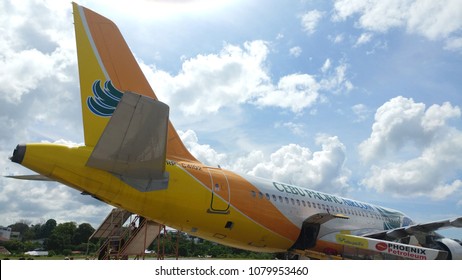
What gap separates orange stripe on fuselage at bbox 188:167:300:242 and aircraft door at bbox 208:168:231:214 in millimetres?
170

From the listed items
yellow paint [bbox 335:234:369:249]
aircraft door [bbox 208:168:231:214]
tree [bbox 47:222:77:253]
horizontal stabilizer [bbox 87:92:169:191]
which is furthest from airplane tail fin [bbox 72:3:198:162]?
tree [bbox 47:222:77:253]

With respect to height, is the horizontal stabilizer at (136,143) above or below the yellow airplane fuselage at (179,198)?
above

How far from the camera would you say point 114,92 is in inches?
436

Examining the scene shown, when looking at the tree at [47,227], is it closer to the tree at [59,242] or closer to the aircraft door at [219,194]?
the tree at [59,242]

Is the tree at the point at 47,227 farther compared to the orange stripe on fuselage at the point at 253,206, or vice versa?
the tree at the point at 47,227

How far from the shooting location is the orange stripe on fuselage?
462 inches

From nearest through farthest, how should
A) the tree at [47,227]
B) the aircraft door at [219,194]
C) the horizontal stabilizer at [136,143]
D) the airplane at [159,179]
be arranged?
1. the horizontal stabilizer at [136,143]
2. the airplane at [159,179]
3. the aircraft door at [219,194]
4. the tree at [47,227]

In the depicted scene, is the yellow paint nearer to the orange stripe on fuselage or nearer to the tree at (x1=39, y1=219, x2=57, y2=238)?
the orange stripe on fuselage

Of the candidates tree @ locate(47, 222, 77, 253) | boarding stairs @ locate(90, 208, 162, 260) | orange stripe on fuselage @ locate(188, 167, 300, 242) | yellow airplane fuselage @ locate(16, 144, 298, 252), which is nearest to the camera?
yellow airplane fuselage @ locate(16, 144, 298, 252)

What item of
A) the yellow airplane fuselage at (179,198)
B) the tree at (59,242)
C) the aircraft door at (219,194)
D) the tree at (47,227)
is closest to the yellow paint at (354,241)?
the yellow airplane fuselage at (179,198)

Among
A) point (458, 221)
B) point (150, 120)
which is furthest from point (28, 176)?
point (458, 221)

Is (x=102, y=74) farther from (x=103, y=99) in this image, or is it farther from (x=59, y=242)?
(x=59, y=242)

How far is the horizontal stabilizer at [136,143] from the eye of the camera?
24.2ft

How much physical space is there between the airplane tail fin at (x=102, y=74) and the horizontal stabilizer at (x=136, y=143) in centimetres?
154
